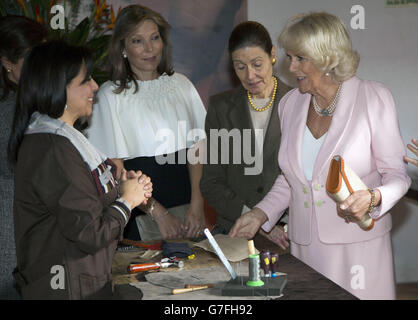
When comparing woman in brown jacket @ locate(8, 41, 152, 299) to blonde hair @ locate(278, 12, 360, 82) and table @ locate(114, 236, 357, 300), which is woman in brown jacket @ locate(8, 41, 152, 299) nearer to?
table @ locate(114, 236, 357, 300)

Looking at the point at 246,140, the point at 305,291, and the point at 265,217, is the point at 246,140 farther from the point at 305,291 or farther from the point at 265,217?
the point at 305,291

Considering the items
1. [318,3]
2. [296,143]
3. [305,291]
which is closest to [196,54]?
[318,3]

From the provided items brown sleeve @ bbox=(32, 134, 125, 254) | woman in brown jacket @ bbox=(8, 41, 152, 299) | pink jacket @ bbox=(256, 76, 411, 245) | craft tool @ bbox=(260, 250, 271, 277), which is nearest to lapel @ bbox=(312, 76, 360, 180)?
Result: pink jacket @ bbox=(256, 76, 411, 245)

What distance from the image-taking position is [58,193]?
1953 millimetres

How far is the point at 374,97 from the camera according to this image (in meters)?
2.46

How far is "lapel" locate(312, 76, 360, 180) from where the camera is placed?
97.6 inches

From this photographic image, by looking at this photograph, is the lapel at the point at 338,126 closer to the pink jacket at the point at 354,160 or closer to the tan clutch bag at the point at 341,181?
the pink jacket at the point at 354,160

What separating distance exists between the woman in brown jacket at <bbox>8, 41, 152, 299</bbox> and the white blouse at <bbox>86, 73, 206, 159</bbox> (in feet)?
3.43

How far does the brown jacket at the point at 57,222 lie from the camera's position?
6.41 feet

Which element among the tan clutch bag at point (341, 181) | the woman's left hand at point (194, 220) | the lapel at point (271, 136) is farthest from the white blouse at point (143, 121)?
the tan clutch bag at point (341, 181)

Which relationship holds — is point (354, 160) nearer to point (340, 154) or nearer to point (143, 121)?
point (340, 154)

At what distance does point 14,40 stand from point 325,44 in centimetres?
146

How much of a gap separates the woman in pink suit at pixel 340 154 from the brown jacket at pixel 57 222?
0.94 meters

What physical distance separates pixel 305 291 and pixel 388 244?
68 centimetres
